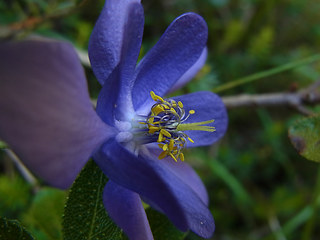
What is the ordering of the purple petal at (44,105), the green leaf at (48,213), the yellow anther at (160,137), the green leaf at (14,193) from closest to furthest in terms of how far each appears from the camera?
the purple petal at (44,105) → the yellow anther at (160,137) → the green leaf at (48,213) → the green leaf at (14,193)

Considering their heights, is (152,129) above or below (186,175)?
above

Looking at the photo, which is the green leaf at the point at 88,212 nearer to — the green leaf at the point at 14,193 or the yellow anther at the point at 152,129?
the yellow anther at the point at 152,129

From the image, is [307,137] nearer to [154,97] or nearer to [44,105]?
[154,97]

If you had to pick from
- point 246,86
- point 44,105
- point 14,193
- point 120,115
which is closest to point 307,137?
point 120,115

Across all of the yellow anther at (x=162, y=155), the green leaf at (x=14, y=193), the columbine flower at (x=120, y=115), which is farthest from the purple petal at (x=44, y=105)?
the green leaf at (x=14, y=193)

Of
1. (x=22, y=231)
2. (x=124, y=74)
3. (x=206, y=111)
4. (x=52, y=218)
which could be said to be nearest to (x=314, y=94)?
(x=206, y=111)

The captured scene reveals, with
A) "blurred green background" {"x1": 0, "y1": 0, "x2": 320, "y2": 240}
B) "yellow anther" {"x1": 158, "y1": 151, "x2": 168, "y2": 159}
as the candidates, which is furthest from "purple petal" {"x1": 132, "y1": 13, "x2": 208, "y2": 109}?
"blurred green background" {"x1": 0, "y1": 0, "x2": 320, "y2": 240}

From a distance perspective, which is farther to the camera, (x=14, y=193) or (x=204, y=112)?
(x=14, y=193)
